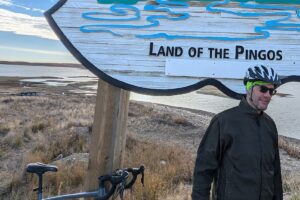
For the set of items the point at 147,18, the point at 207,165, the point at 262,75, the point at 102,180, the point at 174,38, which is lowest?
the point at 102,180

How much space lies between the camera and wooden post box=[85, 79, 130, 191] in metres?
3.43

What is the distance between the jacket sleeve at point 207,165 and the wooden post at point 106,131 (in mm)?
1034

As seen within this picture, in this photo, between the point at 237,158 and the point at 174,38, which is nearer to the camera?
the point at 237,158

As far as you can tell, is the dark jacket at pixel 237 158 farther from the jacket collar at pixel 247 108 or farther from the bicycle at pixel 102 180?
the bicycle at pixel 102 180

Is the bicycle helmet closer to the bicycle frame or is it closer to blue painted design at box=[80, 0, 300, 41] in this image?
blue painted design at box=[80, 0, 300, 41]

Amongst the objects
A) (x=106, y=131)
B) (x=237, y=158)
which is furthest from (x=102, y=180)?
(x=237, y=158)

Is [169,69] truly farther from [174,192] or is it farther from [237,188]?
[174,192]

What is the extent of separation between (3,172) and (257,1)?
6083 millimetres

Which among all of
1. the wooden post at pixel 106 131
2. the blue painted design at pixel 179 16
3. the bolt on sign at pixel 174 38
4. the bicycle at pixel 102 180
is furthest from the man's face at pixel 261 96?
the wooden post at pixel 106 131

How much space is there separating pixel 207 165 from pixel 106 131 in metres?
1.12

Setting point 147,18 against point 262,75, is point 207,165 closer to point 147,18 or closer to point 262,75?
point 262,75

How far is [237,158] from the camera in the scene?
8.32 feet

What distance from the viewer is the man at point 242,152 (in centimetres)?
252

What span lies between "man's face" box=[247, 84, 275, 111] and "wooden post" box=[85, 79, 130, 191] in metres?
1.19
